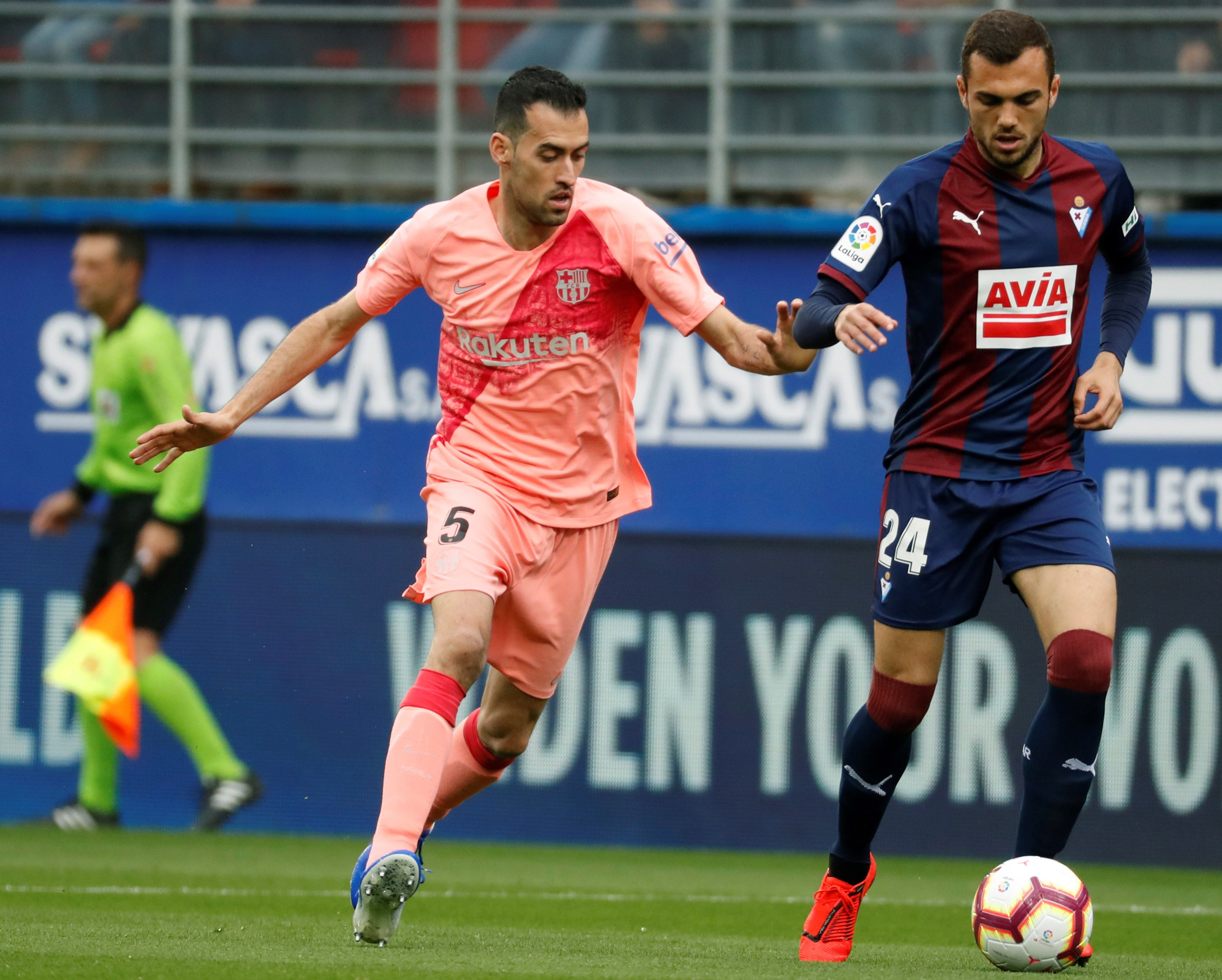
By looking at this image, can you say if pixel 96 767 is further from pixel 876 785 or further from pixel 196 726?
pixel 876 785

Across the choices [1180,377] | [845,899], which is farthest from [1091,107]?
[845,899]

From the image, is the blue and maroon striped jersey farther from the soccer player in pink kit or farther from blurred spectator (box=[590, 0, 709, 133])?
blurred spectator (box=[590, 0, 709, 133])

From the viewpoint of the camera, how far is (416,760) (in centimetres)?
459

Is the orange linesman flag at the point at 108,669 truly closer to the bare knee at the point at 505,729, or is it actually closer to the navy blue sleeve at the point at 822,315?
the bare knee at the point at 505,729

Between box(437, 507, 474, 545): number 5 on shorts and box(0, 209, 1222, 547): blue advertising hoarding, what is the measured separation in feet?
13.6

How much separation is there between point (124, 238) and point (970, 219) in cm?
587

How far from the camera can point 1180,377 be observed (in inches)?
355

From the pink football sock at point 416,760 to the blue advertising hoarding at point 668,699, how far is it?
4.19 meters

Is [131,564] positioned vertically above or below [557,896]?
above

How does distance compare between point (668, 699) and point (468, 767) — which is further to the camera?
point (668, 699)

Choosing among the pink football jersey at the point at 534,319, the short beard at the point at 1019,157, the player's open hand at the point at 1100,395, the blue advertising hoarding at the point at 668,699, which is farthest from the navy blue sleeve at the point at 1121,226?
the blue advertising hoarding at the point at 668,699

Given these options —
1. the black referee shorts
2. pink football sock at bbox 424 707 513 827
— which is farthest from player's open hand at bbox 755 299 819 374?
the black referee shorts

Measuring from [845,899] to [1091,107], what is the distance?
637 centimetres

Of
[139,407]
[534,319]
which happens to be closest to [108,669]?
[139,407]
